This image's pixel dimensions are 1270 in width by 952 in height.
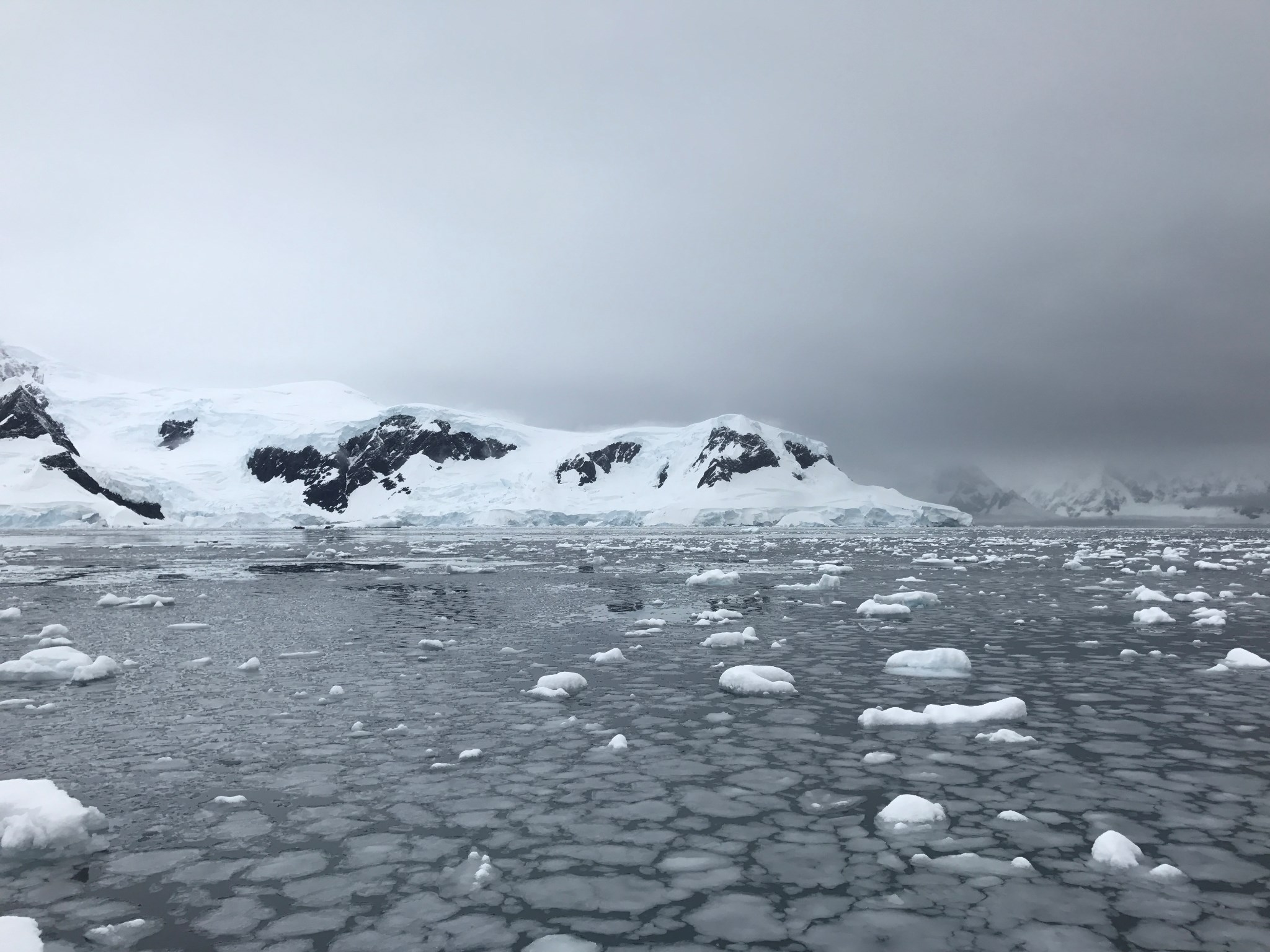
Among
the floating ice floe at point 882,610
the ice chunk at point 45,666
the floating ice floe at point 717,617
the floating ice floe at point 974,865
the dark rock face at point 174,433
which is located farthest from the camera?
the dark rock face at point 174,433

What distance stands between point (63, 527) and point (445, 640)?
4215 inches

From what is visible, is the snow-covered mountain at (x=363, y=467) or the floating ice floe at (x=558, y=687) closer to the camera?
the floating ice floe at (x=558, y=687)

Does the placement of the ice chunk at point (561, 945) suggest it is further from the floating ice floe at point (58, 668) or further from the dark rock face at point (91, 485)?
the dark rock face at point (91, 485)

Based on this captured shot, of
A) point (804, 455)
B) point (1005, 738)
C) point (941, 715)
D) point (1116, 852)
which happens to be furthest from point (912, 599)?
point (804, 455)

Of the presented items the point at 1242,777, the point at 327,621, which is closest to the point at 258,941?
the point at 1242,777

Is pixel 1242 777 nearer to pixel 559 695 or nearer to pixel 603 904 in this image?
pixel 603 904

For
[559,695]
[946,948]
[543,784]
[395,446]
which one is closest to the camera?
[946,948]

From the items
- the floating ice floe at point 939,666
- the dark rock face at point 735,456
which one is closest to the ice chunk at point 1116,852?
the floating ice floe at point 939,666

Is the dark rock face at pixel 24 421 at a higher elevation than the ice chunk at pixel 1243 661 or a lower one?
higher

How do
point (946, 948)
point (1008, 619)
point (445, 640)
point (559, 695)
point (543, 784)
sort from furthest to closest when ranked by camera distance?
point (1008, 619)
point (445, 640)
point (559, 695)
point (543, 784)
point (946, 948)

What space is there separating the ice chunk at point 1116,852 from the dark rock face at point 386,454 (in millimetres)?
153133

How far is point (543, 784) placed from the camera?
6.82m

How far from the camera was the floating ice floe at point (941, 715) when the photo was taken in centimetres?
860

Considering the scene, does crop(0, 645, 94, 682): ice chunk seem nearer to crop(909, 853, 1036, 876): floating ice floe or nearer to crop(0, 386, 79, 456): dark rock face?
crop(909, 853, 1036, 876): floating ice floe
